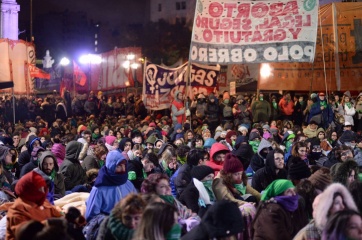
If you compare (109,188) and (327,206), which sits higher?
(109,188)

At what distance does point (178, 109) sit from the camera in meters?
21.9

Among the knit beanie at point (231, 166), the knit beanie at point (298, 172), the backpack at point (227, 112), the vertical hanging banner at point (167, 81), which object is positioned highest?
the vertical hanging banner at point (167, 81)

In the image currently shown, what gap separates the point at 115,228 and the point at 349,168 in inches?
153

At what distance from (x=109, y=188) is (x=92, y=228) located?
0.70 meters

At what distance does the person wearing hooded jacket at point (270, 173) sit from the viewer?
32.9ft

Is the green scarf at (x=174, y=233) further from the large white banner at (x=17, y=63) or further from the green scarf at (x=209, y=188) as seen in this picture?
the large white banner at (x=17, y=63)

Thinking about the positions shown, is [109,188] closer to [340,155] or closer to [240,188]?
[240,188]

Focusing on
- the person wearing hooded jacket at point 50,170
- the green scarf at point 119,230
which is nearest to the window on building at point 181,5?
the person wearing hooded jacket at point 50,170

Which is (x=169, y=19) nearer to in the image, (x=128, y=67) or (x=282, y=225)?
(x=128, y=67)

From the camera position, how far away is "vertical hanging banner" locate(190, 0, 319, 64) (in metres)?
18.7

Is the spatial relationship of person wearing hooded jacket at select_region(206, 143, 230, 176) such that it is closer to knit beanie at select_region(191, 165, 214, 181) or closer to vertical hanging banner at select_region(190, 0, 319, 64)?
knit beanie at select_region(191, 165, 214, 181)

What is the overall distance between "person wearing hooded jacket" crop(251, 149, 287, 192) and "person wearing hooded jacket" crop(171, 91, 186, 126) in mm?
11104

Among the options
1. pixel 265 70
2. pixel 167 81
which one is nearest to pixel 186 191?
pixel 167 81

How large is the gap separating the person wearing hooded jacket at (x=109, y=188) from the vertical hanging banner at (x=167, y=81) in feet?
48.0
